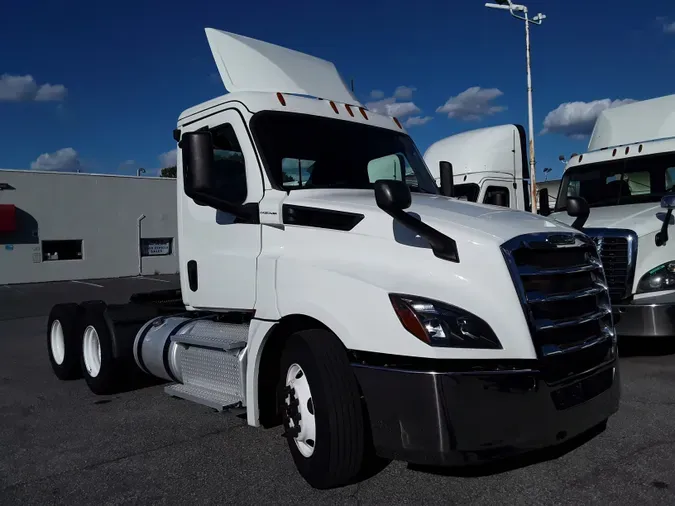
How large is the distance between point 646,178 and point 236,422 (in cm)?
637

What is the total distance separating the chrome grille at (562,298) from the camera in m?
3.58

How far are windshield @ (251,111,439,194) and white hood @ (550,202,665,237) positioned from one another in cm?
298

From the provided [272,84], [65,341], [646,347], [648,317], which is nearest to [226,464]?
[272,84]

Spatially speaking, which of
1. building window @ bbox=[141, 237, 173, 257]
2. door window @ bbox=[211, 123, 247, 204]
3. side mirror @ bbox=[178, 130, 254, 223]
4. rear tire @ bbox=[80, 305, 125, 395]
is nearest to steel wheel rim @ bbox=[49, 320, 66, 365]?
rear tire @ bbox=[80, 305, 125, 395]

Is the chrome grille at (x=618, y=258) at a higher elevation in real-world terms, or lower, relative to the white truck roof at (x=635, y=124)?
lower

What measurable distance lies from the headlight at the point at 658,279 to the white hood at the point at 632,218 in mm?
425

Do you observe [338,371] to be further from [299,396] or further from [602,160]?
[602,160]

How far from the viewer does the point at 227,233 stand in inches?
A: 197

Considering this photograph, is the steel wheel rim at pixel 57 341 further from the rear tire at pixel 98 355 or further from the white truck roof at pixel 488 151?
the white truck roof at pixel 488 151

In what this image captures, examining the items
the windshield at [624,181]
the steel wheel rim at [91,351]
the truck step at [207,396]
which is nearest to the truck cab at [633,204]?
the windshield at [624,181]

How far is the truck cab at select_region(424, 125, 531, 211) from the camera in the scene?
39.6 ft

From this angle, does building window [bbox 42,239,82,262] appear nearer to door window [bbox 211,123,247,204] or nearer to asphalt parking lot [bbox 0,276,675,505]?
asphalt parking lot [bbox 0,276,675,505]

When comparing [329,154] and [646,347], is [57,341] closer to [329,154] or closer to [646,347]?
[329,154]

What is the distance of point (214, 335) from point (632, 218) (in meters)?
5.13
